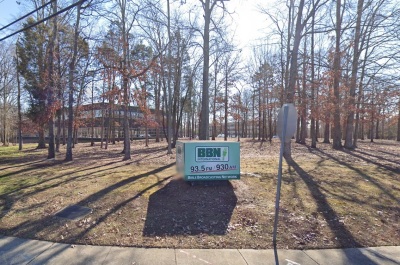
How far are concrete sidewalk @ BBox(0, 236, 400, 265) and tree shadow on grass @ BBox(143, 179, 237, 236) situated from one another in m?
0.64

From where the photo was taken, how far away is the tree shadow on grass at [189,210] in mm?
4363

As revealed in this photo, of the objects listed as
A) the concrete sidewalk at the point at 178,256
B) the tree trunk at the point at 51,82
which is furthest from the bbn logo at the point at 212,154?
the tree trunk at the point at 51,82

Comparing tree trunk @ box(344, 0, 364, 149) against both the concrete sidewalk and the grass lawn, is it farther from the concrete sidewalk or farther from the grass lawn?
the concrete sidewalk

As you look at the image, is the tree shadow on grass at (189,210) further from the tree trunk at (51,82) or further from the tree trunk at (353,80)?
the tree trunk at (353,80)

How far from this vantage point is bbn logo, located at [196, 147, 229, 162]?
6.68m

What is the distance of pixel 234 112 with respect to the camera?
34.1 metres

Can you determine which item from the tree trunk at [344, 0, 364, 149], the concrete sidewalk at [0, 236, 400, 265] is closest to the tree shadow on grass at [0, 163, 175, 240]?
the concrete sidewalk at [0, 236, 400, 265]

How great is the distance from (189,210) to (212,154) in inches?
77.3

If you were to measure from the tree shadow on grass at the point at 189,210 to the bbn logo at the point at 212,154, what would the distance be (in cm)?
83

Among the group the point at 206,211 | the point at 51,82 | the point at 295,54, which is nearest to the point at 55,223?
the point at 206,211

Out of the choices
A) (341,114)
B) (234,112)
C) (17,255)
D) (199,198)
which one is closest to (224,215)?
(199,198)

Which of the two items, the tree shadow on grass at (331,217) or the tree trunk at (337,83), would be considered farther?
the tree trunk at (337,83)

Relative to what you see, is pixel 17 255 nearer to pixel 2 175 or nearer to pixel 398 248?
pixel 398 248

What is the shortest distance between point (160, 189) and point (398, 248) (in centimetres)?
526
